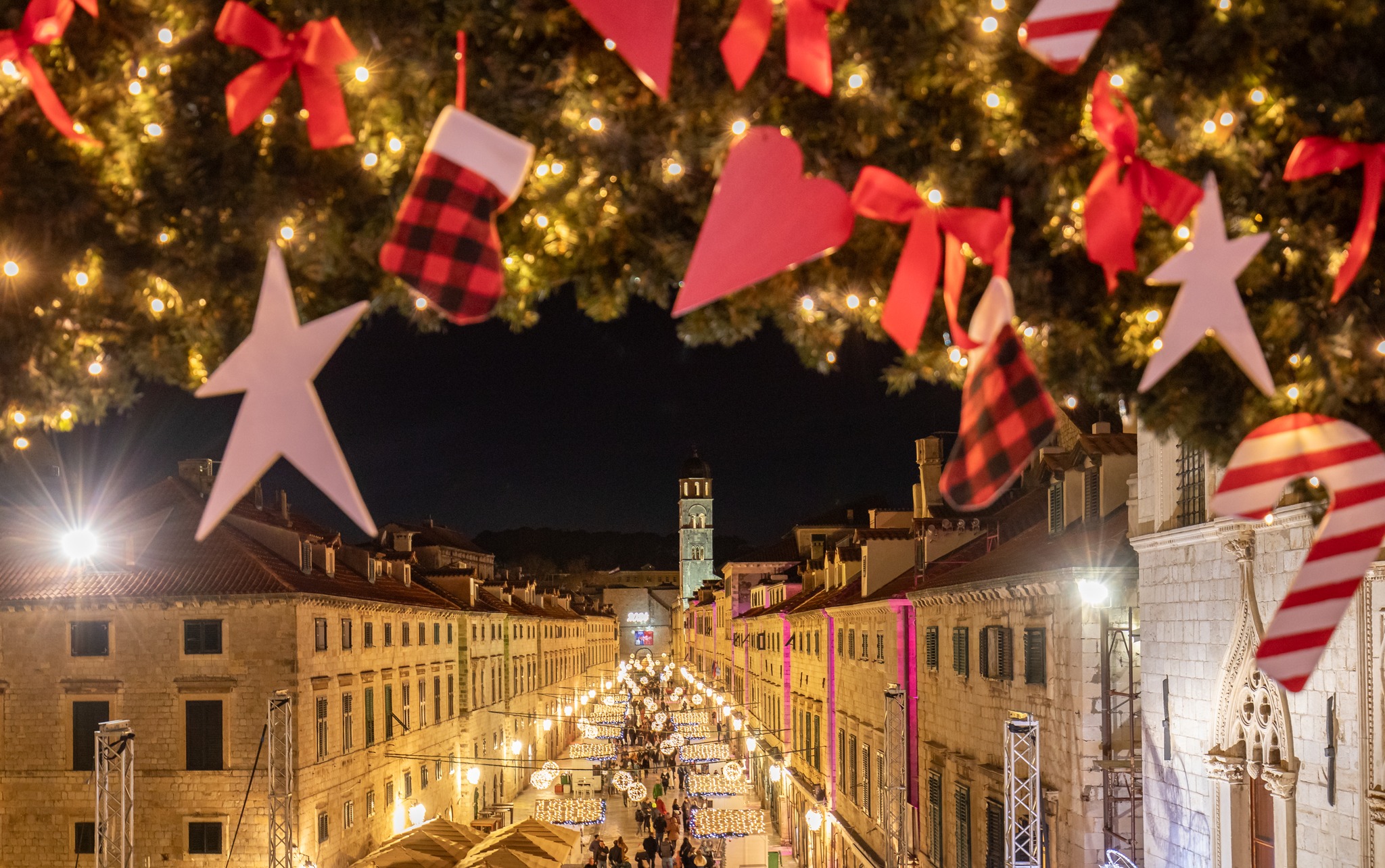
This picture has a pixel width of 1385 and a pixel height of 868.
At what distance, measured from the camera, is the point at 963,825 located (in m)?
20.7

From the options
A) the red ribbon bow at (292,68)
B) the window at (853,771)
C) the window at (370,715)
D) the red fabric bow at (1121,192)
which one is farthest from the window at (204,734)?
the red fabric bow at (1121,192)

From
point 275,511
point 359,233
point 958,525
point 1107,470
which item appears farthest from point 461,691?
point 359,233

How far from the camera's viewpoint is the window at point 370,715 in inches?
1225

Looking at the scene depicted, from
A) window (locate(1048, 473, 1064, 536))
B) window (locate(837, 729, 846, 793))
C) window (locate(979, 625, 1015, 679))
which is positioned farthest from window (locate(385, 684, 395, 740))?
window (locate(1048, 473, 1064, 536))

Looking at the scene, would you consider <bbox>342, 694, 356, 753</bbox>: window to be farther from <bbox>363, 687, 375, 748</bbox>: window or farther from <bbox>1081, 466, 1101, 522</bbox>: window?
<bbox>1081, 466, 1101, 522</bbox>: window

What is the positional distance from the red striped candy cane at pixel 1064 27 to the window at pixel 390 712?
106 feet

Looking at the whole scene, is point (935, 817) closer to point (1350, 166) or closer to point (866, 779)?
point (866, 779)

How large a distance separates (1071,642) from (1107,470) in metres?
3.26

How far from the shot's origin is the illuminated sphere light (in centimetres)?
2705

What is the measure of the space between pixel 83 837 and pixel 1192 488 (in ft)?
79.8

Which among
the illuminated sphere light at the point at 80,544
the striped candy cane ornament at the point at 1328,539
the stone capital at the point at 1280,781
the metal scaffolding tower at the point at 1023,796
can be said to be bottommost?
the metal scaffolding tower at the point at 1023,796

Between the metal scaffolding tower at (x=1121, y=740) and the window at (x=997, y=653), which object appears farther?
the window at (x=997, y=653)

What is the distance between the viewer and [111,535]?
2697cm

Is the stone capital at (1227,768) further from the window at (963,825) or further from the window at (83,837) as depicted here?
the window at (83,837)
